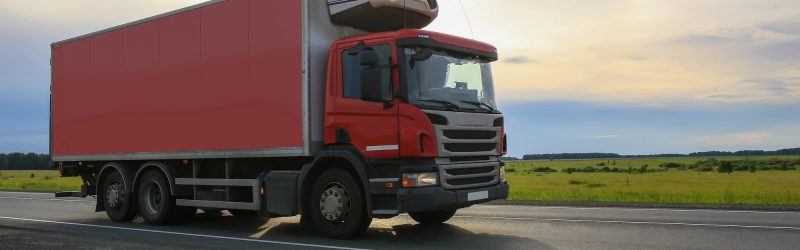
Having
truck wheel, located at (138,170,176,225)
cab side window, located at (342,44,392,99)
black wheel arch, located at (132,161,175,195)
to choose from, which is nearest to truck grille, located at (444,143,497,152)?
cab side window, located at (342,44,392,99)

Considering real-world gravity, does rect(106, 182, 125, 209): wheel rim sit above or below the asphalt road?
above

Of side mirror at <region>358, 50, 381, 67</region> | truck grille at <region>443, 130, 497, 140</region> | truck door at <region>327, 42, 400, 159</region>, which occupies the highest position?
side mirror at <region>358, 50, 381, 67</region>

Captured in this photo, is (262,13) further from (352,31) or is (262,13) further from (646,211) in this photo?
(646,211)

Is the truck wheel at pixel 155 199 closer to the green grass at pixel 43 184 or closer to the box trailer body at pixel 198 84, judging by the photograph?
the box trailer body at pixel 198 84

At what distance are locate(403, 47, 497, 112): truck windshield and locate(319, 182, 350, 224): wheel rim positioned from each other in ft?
5.25

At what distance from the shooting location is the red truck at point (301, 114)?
8188 mm

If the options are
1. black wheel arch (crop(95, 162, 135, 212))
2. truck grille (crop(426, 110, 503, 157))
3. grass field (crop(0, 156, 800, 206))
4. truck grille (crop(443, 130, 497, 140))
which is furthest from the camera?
grass field (crop(0, 156, 800, 206))

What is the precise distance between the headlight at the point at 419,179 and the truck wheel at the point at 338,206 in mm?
712

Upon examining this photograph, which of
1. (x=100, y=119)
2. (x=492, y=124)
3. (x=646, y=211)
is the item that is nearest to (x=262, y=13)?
(x=492, y=124)

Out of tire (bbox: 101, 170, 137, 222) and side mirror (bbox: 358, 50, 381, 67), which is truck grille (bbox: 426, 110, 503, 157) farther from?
tire (bbox: 101, 170, 137, 222)

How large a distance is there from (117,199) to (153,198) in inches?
42.3

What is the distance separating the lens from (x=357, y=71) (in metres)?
8.53

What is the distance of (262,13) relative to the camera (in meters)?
9.56

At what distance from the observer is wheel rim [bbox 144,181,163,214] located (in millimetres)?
11508
